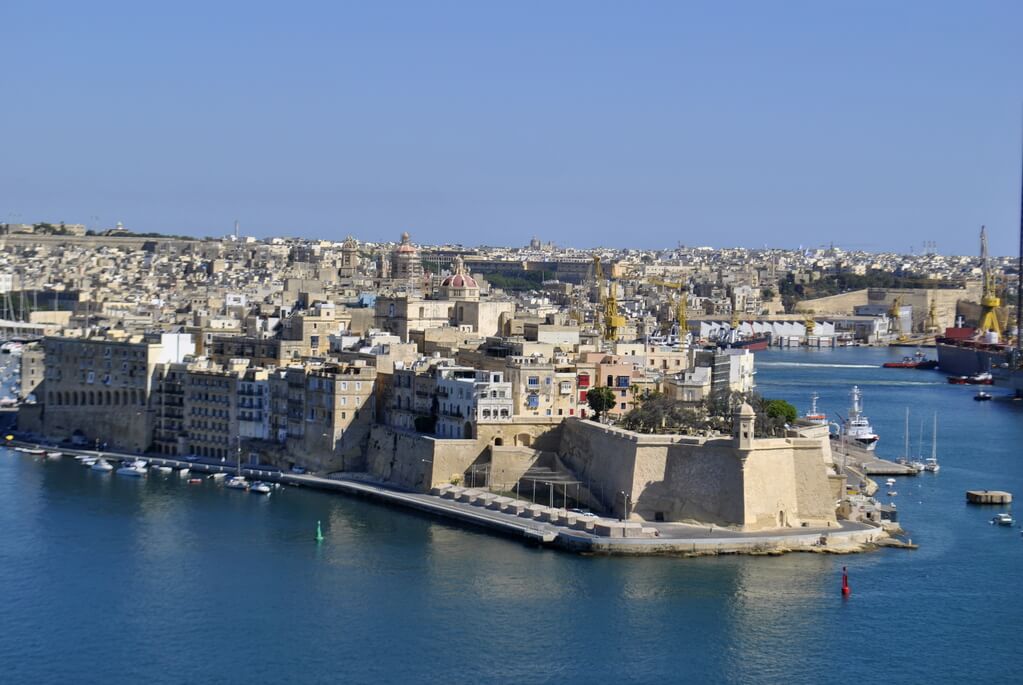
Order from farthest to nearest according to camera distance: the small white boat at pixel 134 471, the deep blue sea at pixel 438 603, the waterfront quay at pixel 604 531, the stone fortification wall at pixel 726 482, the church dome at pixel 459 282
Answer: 1. the church dome at pixel 459 282
2. the small white boat at pixel 134 471
3. the stone fortification wall at pixel 726 482
4. the waterfront quay at pixel 604 531
5. the deep blue sea at pixel 438 603

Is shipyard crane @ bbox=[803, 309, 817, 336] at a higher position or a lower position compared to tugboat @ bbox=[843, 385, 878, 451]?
higher

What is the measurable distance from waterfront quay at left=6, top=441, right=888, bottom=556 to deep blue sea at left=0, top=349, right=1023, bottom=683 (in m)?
0.24

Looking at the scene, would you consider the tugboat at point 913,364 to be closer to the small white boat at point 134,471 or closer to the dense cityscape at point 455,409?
the dense cityscape at point 455,409

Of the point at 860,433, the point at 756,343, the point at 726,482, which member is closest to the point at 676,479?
the point at 726,482

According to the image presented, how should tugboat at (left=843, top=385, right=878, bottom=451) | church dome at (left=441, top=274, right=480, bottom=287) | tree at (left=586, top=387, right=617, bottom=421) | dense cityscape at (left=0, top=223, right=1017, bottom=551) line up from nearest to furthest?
1. dense cityscape at (left=0, top=223, right=1017, bottom=551)
2. tree at (left=586, top=387, right=617, bottom=421)
3. tugboat at (left=843, top=385, right=878, bottom=451)
4. church dome at (left=441, top=274, right=480, bottom=287)

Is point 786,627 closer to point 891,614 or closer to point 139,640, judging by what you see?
point 891,614

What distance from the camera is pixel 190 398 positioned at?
24344 millimetres

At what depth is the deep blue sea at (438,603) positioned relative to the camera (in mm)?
14500

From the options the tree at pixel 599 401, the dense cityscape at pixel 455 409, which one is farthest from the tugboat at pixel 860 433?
the tree at pixel 599 401

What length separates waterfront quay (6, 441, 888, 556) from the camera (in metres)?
17.9

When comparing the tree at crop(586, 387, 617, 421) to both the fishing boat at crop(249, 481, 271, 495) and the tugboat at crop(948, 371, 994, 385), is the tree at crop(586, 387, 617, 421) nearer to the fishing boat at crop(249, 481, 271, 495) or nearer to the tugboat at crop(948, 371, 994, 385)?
the fishing boat at crop(249, 481, 271, 495)

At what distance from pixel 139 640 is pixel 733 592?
5439 mm

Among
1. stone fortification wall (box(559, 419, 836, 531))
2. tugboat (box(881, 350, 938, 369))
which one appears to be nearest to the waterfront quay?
stone fortification wall (box(559, 419, 836, 531))

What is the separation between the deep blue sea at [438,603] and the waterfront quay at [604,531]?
24cm
